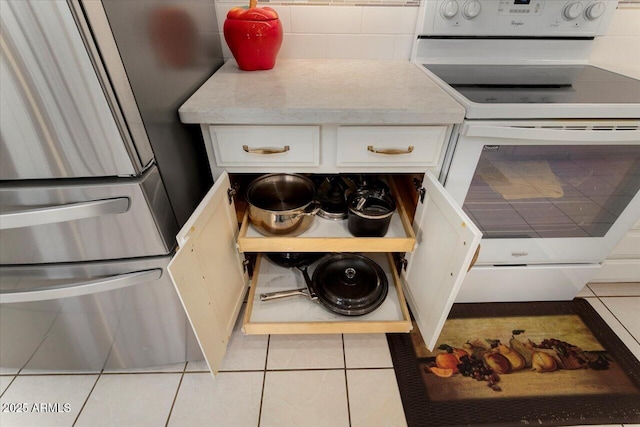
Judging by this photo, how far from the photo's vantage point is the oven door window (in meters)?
1.03

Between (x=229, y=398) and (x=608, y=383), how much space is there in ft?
4.65

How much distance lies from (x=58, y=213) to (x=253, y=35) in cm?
85

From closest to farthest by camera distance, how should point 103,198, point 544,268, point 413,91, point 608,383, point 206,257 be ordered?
point 103,198, point 206,257, point 413,91, point 608,383, point 544,268

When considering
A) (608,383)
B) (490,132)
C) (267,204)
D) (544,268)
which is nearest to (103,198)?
(267,204)

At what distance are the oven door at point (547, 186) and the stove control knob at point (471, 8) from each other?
0.61 m

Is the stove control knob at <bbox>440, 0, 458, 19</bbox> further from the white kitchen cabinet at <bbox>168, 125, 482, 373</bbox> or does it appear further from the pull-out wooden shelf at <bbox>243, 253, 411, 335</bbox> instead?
the pull-out wooden shelf at <bbox>243, 253, 411, 335</bbox>

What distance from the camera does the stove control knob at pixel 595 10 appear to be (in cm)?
123

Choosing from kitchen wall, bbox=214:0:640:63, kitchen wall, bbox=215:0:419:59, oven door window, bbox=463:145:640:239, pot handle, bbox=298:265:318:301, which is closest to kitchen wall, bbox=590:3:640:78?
kitchen wall, bbox=214:0:640:63

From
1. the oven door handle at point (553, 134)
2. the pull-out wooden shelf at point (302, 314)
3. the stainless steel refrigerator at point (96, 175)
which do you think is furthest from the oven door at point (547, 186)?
the stainless steel refrigerator at point (96, 175)

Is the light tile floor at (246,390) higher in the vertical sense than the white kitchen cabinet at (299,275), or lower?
lower

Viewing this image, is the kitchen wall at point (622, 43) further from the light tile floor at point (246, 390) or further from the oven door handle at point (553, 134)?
the light tile floor at point (246, 390)

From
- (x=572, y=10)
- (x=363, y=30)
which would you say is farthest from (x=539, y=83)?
(x=363, y=30)

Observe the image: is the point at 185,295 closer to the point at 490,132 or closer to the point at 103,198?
the point at 103,198

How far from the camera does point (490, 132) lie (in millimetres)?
910
